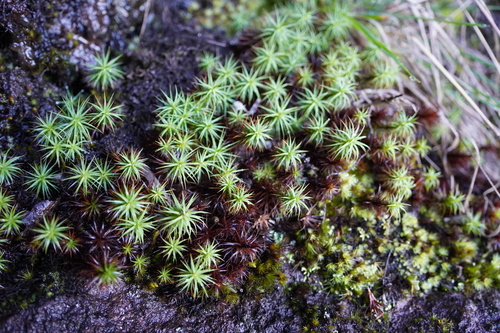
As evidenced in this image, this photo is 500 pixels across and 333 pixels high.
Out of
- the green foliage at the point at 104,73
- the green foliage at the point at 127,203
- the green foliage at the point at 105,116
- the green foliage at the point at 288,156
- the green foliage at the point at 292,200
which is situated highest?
the green foliage at the point at 104,73

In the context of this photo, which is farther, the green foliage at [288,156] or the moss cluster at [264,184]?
the green foliage at [288,156]

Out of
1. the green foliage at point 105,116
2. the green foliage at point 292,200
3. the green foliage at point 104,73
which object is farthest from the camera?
the green foliage at point 104,73

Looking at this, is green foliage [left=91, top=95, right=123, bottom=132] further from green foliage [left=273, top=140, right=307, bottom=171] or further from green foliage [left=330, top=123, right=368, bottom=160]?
green foliage [left=330, top=123, right=368, bottom=160]

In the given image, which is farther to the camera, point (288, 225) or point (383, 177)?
point (383, 177)

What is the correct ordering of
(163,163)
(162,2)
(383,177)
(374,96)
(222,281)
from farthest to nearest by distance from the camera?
(162,2)
(374,96)
(383,177)
(163,163)
(222,281)

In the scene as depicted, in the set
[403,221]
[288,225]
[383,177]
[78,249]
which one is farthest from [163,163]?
[403,221]

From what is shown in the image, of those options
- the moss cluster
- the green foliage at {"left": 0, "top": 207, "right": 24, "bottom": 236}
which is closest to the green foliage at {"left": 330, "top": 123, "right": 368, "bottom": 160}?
the moss cluster

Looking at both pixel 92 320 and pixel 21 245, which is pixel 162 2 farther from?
pixel 92 320

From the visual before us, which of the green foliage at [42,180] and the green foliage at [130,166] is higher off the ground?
the green foliage at [42,180]

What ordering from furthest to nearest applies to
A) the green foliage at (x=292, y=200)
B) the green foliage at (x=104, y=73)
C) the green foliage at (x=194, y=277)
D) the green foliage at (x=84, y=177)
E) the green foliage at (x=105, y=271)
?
1. the green foliage at (x=104, y=73)
2. the green foliage at (x=292, y=200)
3. the green foliage at (x=84, y=177)
4. the green foliage at (x=194, y=277)
5. the green foliage at (x=105, y=271)

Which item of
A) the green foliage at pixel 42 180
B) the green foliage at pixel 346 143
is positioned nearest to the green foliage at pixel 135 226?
the green foliage at pixel 42 180

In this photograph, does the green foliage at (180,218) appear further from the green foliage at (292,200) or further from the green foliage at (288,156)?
the green foliage at (288,156)
